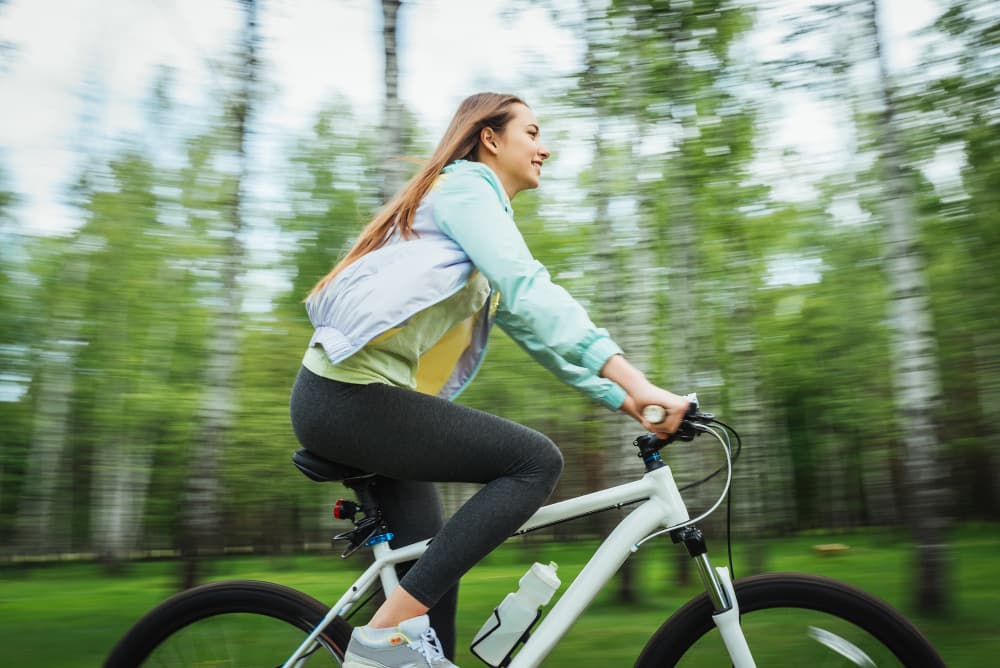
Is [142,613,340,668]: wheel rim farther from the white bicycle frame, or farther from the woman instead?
the white bicycle frame

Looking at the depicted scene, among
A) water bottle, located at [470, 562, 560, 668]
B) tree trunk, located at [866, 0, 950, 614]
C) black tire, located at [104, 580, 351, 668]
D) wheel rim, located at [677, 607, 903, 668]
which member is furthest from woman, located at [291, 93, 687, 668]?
tree trunk, located at [866, 0, 950, 614]

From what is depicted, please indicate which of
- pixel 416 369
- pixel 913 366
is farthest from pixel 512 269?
pixel 913 366

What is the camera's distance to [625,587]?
6.72 meters

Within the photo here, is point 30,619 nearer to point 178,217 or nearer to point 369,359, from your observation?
point 178,217

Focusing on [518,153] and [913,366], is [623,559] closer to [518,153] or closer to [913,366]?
[518,153]

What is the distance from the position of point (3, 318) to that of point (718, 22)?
11.4m

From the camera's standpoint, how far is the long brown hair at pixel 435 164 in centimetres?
213

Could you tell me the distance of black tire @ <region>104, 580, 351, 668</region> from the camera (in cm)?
228

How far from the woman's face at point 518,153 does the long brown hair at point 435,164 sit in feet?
0.08

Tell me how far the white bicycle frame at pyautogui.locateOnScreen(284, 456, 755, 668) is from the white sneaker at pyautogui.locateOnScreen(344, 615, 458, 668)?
215 mm

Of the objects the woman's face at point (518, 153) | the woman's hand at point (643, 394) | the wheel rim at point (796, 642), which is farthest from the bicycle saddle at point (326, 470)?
the wheel rim at point (796, 642)

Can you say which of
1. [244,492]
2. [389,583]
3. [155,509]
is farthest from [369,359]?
[155,509]

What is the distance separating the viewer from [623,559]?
6.91 ft

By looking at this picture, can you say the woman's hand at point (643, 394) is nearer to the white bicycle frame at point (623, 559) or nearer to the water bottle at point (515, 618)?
the white bicycle frame at point (623, 559)
